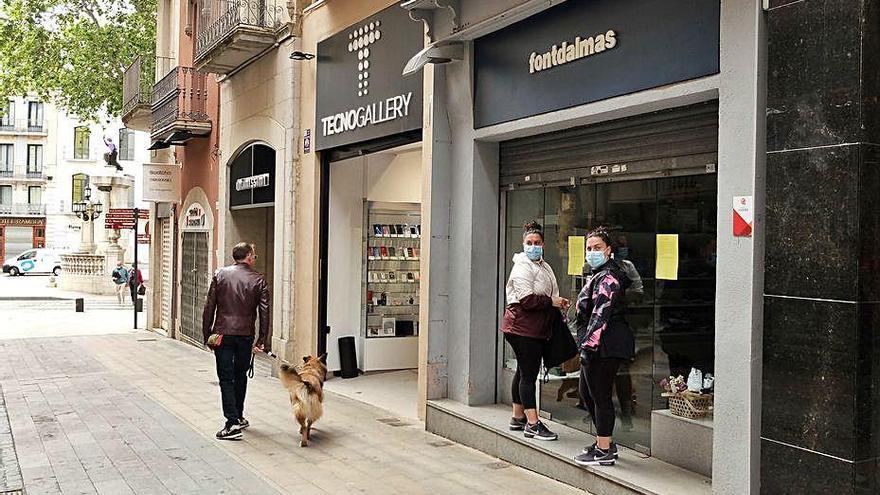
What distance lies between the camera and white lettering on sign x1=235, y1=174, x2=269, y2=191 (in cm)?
1381

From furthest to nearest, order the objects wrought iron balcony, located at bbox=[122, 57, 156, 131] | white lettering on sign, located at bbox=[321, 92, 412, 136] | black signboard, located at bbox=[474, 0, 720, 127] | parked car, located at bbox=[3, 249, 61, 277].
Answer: parked car, located at bbox=[3, 249, 61, 277]
wrought iron balcony, located at bbox=[122, 57, 156, 131]
white lettering on sign, located at bbox=[321, 92, 412, 136]
black signboard, located at bbox=[474, 0, 720, 127]

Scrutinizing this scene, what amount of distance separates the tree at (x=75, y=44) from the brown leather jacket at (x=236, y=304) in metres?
19.9

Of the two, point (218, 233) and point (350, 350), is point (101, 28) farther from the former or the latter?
point (350, 350)

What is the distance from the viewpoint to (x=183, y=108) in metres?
17.4

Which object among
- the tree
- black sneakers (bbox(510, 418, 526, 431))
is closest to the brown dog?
black sneakers (bbox(510, 418, 526, 431))

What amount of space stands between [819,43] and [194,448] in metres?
6.21

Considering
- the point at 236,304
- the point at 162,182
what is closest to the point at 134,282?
the point at 162,182

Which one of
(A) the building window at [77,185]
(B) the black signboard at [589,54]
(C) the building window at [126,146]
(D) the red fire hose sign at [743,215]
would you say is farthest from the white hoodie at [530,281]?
(A) the building window at [77,185]

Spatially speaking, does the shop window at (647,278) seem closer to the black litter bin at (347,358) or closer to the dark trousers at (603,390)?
the dark trousers at (603,390)

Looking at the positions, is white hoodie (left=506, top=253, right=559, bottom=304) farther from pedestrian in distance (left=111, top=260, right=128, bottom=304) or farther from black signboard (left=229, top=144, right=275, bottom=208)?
pedestrian in distance (left=111, top=260, right=128, bottom=304)

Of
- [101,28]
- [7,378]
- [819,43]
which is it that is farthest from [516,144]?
[101,28]

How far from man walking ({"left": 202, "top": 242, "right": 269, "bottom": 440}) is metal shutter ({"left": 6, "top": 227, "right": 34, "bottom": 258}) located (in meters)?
62.5

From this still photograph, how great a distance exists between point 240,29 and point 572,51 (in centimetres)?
761

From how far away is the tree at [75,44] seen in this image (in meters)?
26.3
